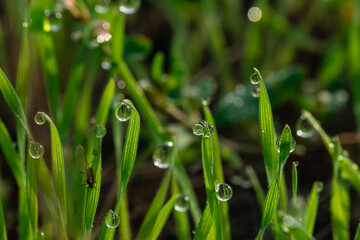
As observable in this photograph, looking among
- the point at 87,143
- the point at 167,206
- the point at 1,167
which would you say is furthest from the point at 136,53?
the point at 167,206

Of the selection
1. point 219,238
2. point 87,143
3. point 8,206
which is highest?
point 219,238

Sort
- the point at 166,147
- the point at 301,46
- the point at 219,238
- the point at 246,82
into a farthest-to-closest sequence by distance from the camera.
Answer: the point at 301,46
the point at 246,82
the point at 166,147
the point at 219,238

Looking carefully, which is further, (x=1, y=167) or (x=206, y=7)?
(x=206, y=7)

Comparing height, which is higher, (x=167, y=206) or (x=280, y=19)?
(x=280, y=19)

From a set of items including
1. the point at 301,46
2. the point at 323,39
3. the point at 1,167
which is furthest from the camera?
the point at 323,39

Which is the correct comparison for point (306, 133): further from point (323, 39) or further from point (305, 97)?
point (323, 39)

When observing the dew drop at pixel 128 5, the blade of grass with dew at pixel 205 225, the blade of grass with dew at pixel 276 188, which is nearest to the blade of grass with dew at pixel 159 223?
the blade of grass with dew at pixel 205 225

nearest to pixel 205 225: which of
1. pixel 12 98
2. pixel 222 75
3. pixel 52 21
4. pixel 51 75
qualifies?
pixel 12 98

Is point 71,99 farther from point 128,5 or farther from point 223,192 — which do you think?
point 223,192
